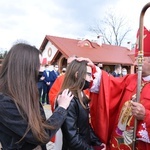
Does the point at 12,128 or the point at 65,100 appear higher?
the point at 65,100

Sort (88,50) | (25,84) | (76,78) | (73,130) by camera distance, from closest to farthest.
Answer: (25,84) < (73,130) < (76,78) < (88,50)

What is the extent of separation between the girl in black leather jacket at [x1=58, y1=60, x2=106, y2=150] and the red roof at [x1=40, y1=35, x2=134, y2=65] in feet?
55.8

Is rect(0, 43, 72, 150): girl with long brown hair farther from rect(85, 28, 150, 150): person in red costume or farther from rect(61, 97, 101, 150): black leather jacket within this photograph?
rect(85, 28, 150, 150): person in red costume

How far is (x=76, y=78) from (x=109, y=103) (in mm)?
388

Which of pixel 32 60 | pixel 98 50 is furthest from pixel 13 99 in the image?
pixel 98 50

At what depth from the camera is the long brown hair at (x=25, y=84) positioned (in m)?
1.58

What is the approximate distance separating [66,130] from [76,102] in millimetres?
255

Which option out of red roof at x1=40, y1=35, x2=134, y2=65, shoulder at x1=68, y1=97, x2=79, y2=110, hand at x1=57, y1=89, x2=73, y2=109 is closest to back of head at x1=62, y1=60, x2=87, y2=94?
shoulder at x1=68, y1=97, x2=79, y2=110

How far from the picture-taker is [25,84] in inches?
64.9

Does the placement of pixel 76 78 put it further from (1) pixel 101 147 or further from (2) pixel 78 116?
(1) pixel 101 147

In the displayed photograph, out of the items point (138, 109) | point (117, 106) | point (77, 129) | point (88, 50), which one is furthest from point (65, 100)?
point (88, 50)

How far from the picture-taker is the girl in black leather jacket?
6.94 feet

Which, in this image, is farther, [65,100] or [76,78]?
[76,78]

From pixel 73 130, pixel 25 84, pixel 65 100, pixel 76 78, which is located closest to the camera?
pixel 25 84
